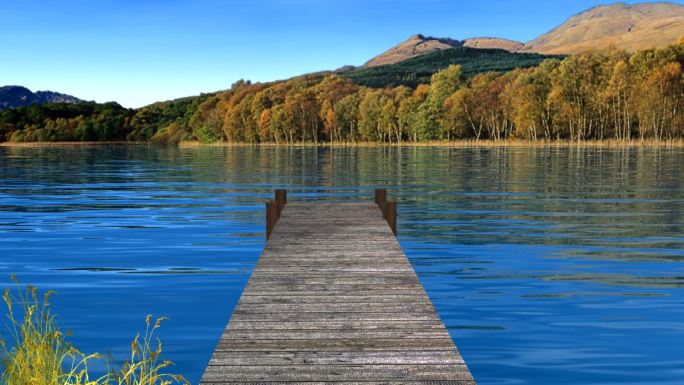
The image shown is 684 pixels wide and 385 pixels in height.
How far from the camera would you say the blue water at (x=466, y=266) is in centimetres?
1000

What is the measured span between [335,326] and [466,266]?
851cm

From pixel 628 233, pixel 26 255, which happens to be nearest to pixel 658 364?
pixel 628 233

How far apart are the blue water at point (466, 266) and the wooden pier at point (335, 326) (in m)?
1.06

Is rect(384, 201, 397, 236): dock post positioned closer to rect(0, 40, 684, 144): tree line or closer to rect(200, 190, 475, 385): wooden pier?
rect(200, 190, 475, 385): wooden pier

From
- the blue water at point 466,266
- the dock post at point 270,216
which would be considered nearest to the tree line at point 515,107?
the blue water at point 466,266

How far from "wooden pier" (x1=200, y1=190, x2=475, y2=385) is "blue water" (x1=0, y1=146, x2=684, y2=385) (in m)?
1.06

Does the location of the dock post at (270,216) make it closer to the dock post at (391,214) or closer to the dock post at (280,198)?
the dock post at (280,198)

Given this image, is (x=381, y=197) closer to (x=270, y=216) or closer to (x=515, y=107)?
(x=270, y=216)

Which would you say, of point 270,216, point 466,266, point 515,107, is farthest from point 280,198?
point 515,107

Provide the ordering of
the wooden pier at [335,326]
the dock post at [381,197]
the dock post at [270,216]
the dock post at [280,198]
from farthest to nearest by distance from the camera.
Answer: the dock post at [381,197], the dock post at [280,198], the dock post at [270,216], the wooden pier at [335,326]

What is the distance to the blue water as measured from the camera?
10000mm

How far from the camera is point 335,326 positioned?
8492 millimetres

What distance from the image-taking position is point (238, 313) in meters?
9.05

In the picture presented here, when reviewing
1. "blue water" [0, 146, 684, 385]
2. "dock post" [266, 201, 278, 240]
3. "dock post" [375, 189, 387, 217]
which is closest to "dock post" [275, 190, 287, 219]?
"blue water" [0, 146, 684, 385]
